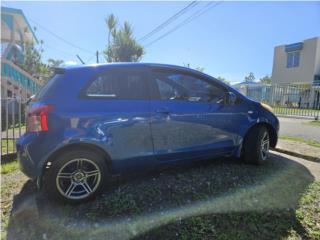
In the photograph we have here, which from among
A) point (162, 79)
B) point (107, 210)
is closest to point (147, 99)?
point (162, 79)

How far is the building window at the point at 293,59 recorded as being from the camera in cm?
2735

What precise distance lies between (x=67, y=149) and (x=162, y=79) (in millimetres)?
1550

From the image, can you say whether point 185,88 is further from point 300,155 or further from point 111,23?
point 111,23

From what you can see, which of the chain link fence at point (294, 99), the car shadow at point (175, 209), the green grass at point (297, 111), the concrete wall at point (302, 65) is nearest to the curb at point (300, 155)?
the car shadow at point (175, 209)

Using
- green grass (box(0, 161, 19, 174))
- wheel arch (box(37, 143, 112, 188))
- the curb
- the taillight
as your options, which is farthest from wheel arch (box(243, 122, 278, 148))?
green grass (box(0, 161, 19, 174))

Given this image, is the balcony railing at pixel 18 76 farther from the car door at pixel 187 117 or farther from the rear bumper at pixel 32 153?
the car door at pixel 187 117

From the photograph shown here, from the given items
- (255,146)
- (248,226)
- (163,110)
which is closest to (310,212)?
(248,226)

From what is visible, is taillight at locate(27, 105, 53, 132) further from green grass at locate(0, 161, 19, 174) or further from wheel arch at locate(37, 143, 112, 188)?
green grass at locate(0, 161, 19, 174)

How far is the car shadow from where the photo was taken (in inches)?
105

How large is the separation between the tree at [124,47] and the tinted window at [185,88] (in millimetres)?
13492

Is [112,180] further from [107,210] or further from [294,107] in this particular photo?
[294,107]

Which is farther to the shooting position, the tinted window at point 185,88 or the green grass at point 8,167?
the green grass at point 8,167

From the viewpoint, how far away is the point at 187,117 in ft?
12.1

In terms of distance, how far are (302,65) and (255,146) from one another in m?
26.4
